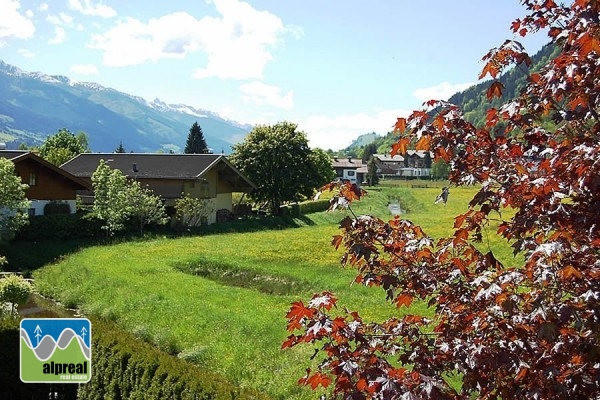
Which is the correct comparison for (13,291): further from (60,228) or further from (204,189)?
(204,189)

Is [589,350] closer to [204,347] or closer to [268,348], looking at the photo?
[268,348]

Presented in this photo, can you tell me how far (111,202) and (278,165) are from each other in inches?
883

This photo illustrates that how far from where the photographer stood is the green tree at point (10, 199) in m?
32.3

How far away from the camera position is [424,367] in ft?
17.2

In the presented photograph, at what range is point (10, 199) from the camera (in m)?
32.8

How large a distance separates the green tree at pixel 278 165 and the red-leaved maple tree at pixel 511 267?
2083 inches

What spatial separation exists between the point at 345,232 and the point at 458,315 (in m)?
1.33

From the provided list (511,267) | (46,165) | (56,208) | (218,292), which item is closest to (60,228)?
(56,208)

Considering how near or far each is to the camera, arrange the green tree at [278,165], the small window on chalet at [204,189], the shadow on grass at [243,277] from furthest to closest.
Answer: the green tree at [278,165]
the small window on chalet at [204,189]
the shadow on grass at [243,277]

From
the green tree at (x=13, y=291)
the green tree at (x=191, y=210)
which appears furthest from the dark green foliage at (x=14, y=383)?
the green tree at (x=191, y=210)

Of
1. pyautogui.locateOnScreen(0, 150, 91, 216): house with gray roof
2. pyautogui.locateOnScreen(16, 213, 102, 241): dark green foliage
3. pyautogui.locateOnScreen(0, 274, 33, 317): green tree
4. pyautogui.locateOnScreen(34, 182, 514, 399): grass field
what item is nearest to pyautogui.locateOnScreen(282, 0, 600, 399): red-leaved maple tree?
pyautogui.locateOnScreen(34, 182, 514, 399): grass field

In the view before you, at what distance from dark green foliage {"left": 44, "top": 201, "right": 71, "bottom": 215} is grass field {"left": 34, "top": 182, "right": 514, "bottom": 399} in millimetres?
6370

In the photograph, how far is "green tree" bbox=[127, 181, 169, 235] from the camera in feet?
137

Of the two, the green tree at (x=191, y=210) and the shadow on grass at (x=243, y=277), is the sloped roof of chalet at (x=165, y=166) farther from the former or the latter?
the shadow on grass at (x=243, y=277)
